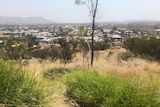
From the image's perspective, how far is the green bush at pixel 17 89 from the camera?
4359mm

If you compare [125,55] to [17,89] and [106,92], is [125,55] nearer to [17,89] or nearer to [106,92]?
[106,92]

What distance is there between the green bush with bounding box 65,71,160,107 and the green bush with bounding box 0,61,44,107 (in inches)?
35.3

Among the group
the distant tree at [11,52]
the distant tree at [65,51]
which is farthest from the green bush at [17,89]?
the distant tree at [65,51]

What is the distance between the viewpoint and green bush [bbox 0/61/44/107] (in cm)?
436

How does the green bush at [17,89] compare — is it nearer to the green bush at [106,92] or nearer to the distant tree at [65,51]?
the green bush at [106,92]

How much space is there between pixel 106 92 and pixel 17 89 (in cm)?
147

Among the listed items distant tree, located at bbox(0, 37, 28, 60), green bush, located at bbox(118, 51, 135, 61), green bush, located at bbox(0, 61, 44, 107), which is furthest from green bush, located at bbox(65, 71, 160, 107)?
green bush, located at bbox(118, 51, 135, 61)

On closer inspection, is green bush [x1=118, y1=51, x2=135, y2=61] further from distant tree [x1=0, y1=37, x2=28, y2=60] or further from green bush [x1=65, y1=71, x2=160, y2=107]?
green bush [x1=65, y1=71, x2=160, y2=107]

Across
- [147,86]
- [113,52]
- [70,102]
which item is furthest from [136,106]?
[113,52]

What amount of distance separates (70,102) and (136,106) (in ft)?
4.36

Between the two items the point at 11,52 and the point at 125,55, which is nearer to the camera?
the point at 11,52

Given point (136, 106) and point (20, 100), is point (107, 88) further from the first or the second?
point (20, 100)

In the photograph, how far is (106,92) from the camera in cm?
513

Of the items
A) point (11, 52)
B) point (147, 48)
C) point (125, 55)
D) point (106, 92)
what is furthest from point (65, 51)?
point (106, 92)
